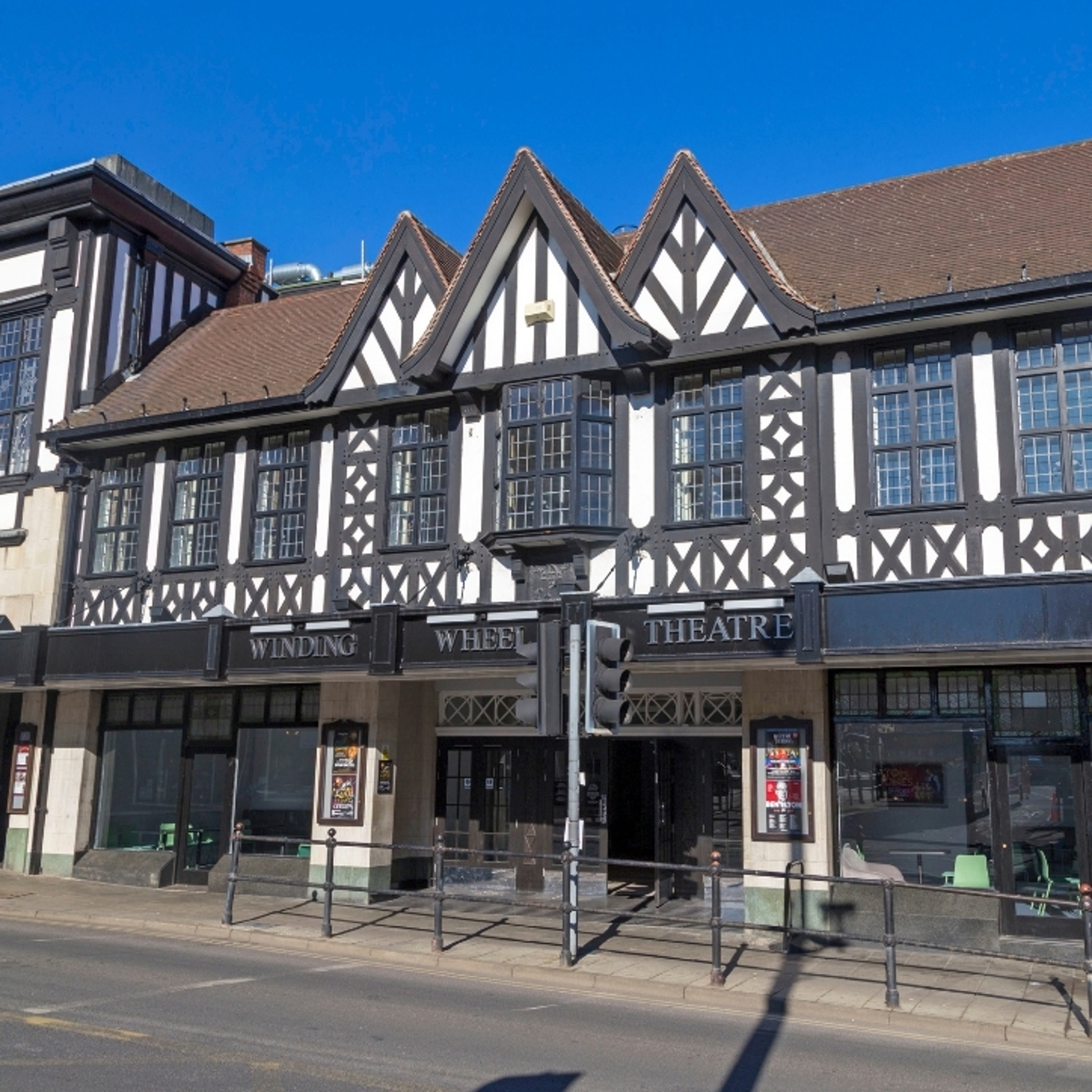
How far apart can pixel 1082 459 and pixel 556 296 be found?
678 cm

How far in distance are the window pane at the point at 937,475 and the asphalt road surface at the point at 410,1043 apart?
622cm

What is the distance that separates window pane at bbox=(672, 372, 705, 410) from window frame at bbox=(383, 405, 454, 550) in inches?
129

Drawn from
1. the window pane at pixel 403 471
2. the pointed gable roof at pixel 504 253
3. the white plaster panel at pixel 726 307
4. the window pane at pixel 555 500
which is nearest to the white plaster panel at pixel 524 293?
the pointed gable roof at pixel 504 253

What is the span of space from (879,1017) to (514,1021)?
307 cm

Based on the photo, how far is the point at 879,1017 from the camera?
9.52 metres

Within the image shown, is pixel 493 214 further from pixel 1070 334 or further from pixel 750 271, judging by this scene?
pixel 1070 334

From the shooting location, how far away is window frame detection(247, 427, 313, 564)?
16.7 m

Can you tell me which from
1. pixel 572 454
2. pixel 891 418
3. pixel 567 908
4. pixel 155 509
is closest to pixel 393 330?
pixel 572 454

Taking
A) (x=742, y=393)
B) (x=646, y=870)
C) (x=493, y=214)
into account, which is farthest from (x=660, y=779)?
(x=493, y=214)

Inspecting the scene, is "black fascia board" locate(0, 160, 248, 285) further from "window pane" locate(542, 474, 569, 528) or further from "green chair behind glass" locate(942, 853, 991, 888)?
"green chair behind glass" locate(942, 853, 991, 888)

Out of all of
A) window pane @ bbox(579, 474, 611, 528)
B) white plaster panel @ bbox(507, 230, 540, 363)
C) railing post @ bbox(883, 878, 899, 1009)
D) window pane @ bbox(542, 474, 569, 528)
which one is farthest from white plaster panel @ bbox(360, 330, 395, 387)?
railing post @ bbox(883, 878, 899, 1009)

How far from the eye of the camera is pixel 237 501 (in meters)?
17.4

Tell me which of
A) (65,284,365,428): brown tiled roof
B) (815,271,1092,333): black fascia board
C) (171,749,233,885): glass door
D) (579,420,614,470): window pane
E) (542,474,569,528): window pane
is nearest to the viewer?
(815,271,1092,333): black fascia board

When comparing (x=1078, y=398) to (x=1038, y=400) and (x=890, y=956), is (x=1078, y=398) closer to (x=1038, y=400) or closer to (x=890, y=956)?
(x=1038, y=400)
